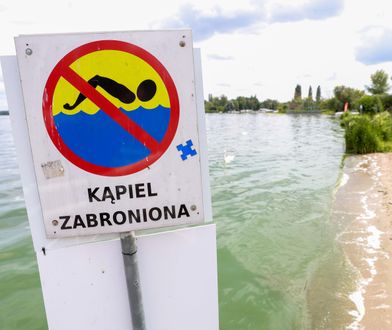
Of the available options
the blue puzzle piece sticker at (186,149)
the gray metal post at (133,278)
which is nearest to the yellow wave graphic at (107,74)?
the blue puzzle piece sticker at (186,149)

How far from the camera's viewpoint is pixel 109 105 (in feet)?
3.87

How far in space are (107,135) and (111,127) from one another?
3 cm

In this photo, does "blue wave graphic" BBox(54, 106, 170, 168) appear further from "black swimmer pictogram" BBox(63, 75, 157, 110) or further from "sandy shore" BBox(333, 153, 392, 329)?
"sandy shore" BBox(333, 153, 392, 329)

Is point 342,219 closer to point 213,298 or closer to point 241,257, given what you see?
point 241,257

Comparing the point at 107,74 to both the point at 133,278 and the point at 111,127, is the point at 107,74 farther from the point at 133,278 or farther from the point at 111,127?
the point at 133,278

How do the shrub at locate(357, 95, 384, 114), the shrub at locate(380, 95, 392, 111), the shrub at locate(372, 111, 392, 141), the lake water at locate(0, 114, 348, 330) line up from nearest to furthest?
the lake water at locate(0, 114, 348, 330), the shrub at locate(372, 111, 392, 141), the shrub at locate(357, 95, 384, 114), the shrub at locate(380, 95, 392, 111)

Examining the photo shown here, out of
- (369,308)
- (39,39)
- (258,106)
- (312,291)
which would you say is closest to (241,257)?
(312,291)

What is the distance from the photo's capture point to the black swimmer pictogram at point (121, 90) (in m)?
1.17

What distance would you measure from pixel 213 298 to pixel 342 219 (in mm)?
5827

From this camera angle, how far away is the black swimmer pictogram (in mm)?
1165

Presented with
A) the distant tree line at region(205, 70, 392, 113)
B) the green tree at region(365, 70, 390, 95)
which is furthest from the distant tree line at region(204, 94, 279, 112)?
the green tree at region(365, 70, 390, 95)

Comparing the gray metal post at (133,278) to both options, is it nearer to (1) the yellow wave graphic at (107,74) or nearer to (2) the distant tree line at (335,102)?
(1) the yellow wave graphic at (107,74)

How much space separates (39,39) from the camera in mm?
1146

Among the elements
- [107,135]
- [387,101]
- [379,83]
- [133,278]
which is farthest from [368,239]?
[379,83]
